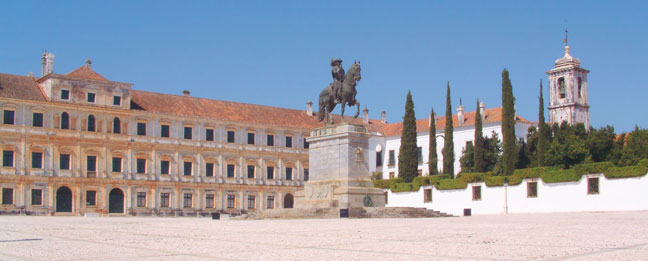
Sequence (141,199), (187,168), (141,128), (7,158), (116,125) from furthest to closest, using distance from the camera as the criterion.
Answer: (187,168), (141,128), (141,199), (116,125), (7,158)

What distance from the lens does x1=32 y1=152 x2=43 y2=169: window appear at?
51219 mm

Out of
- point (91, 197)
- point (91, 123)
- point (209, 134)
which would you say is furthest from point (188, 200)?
point (91, 123)

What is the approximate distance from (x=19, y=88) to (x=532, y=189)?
36292 mm

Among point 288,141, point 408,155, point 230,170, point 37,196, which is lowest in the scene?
point 37,196

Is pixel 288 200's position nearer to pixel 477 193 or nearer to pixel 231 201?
pixel 231 201

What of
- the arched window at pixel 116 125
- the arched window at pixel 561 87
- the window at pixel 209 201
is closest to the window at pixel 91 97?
the arched window at pixel 116 125

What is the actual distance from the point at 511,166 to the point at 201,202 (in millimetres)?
26281

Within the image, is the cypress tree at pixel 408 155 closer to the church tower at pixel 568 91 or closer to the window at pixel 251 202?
the window at pixel 251 202

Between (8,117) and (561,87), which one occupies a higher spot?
(561,87)

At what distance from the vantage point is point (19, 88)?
52.1 meters

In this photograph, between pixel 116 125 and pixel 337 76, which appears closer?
pixel 337 76

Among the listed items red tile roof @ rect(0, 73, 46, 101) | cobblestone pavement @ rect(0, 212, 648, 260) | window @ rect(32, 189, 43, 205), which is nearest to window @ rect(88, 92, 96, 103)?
red tile roof @ rect(0, 73, 46, 101)

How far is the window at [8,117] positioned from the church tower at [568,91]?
4699 centimetres

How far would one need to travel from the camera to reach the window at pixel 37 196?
166ft
